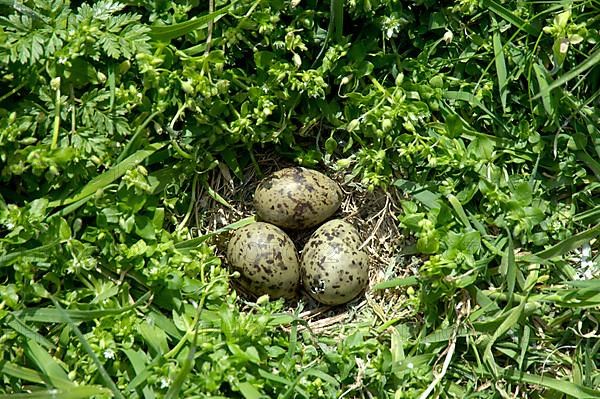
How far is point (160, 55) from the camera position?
3105mm

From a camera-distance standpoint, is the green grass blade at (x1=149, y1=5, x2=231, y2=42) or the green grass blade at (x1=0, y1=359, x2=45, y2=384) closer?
the green grass blade at (x1=0, y1=359, x2=45, y2=384)

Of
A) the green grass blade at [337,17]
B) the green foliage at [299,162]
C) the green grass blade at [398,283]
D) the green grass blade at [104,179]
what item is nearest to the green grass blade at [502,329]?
the green foliage at [299,162]

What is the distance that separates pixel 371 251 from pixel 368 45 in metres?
0.92

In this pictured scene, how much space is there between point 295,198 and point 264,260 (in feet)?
0.99

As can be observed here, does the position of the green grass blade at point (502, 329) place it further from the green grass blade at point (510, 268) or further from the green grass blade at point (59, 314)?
the green grass blade at point (59, 314)

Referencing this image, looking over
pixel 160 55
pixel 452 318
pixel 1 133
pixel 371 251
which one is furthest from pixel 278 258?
pixel 1 133

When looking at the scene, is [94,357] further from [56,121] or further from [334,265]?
[334,265]

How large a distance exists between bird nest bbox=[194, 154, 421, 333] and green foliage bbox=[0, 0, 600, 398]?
0.15 feet

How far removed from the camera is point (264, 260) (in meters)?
3.24

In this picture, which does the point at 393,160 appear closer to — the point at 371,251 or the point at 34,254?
the point at 371,251

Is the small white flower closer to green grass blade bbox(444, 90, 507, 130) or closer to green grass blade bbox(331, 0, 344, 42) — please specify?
green grass blade bbox(444, 90, 507, 130)

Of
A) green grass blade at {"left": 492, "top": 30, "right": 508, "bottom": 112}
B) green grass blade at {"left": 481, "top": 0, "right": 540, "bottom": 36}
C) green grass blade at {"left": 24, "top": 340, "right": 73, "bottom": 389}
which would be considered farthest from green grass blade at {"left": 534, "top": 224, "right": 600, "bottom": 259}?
green grass blade at {"left": 24, "top": 340, "right": 73, "bottom": 389}

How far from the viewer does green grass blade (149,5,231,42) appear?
3.09 metres

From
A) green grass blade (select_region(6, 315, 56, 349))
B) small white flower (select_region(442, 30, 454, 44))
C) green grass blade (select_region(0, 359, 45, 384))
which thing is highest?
small white flower (select_region(442, 30, 454, 44))
